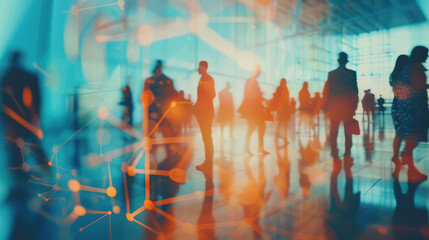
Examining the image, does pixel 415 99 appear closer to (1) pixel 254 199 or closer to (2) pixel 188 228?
(1) pixel 254 199

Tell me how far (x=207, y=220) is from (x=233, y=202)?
0.39 metres

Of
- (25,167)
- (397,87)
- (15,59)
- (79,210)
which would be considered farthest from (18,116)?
(397,87)

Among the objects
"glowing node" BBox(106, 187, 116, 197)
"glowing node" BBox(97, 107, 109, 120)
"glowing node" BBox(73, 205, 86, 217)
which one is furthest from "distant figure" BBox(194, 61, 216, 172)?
"glowing node" BBox(97, 107, 109, 120)

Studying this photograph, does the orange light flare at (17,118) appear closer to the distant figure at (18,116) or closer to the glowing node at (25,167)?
the distant figure at (18,116)

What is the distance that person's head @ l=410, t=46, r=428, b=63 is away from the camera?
266cm

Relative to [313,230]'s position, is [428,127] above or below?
above

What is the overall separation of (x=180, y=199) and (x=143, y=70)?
7187 millimetres

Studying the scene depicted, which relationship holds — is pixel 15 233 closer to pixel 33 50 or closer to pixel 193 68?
pixel 33 50

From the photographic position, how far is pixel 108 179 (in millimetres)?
2652

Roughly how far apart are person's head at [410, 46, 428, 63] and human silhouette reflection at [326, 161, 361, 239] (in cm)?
169

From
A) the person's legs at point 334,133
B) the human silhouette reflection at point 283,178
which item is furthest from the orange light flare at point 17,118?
the person's legs at point 334,133

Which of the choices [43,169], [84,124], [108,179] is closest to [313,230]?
[108,179]

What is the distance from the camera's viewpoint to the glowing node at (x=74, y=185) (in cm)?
236

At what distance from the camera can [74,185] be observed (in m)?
2.50
